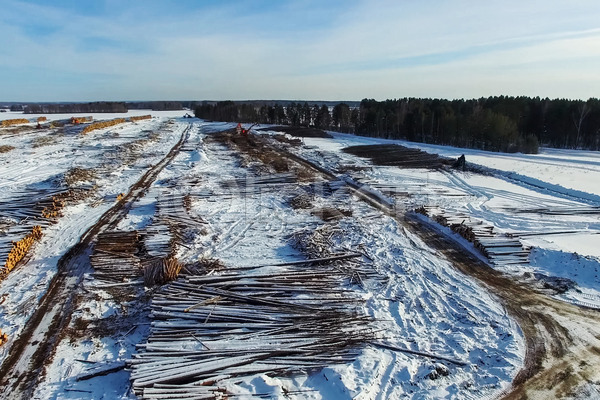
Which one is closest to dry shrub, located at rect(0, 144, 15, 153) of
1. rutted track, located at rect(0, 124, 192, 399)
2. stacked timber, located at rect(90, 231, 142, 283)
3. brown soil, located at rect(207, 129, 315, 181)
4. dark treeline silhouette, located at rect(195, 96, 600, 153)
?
brown soil, located at rect(207, 129, 315, 181)

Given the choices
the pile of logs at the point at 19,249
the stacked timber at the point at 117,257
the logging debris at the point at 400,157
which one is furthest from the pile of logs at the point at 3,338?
the logging debris at the point at 400,157

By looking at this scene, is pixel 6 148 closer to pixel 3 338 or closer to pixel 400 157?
pixel 3 338

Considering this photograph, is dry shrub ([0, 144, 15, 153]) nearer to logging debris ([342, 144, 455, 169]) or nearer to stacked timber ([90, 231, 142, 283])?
stacked timber ([90, 231, 142, 283])

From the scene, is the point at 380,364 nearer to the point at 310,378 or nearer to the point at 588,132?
the point at 310,378

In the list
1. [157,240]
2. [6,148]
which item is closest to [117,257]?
[157,240]

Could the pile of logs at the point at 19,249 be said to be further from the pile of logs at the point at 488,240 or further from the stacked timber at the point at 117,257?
the pile of logs at the point at 488,240

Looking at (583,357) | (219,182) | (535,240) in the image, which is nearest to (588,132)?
(535,240)
